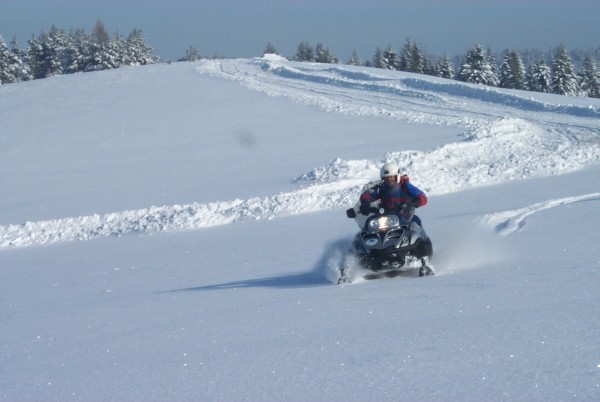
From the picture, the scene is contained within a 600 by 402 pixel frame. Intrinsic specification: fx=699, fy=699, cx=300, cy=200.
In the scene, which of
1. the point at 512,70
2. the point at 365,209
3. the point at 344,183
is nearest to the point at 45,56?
the point at 512,70

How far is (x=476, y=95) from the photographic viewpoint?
2822 cm

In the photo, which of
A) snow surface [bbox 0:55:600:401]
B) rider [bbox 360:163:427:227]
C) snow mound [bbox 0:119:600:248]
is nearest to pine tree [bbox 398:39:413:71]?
snow surface [bbox 0:55:600:401]

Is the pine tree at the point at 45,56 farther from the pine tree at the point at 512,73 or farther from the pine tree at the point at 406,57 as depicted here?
the pine tree at the point at 512,73

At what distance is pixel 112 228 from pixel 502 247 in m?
9.02

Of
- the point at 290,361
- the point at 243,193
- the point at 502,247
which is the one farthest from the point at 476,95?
the point at 290,361

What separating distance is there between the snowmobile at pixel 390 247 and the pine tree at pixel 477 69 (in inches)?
2157

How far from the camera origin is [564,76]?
6031cm

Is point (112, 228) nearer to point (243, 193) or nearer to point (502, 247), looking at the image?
point (243, 193)

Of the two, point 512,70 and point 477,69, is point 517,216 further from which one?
point 512,70

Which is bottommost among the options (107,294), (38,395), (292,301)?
(107,294)

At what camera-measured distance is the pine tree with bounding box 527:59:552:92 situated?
205 ft

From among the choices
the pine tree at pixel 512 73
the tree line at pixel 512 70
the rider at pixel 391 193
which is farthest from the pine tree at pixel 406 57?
the rider at pixel 391 193

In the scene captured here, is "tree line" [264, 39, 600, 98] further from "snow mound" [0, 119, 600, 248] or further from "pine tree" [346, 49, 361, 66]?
"snow mound" [0, 119, 600, 248]

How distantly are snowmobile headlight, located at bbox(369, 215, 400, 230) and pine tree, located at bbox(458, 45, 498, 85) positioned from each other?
180 ft
